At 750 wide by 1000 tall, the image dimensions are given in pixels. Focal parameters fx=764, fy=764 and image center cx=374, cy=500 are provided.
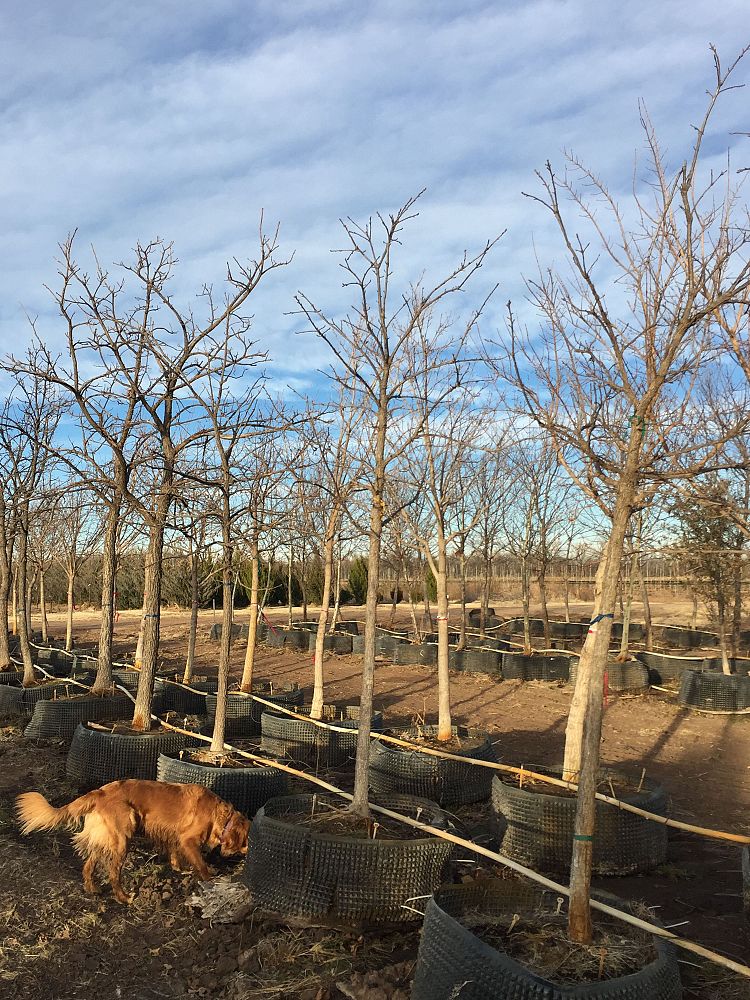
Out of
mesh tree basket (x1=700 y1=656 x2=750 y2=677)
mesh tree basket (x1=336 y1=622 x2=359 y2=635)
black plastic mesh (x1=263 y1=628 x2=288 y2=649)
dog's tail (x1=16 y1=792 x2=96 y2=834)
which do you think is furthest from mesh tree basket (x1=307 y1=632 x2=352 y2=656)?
dog's tail (x1=16 y1=792 x2=96 y2=834)

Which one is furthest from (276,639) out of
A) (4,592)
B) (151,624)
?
(151,624)

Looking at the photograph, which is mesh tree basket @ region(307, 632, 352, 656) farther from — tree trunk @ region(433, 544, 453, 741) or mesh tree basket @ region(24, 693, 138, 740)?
tree trunk @ region(433, 544, 453, 741)

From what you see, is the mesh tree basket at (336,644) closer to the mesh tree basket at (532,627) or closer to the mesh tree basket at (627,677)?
the mesh tree basket at (532,627)

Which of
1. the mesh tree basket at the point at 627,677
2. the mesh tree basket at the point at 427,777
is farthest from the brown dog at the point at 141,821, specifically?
the mesh tree basket at the point at 627,677

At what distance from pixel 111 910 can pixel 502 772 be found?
356cm

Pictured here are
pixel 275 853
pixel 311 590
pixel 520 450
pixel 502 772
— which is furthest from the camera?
pixel 311 590

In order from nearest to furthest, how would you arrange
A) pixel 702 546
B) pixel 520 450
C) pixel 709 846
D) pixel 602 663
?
pixel 602 663, pixel 709 846, pixel 702 546, pixel 520 450

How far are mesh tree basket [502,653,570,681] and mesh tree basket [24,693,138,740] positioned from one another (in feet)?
28.0

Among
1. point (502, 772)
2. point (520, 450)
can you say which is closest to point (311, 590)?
point (520, 450)

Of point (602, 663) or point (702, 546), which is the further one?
point (702, 546)

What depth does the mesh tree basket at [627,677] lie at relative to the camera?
13.6m

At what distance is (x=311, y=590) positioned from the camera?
37.5 metres

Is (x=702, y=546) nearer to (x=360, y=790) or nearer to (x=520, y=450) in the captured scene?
(x=520, y=450)

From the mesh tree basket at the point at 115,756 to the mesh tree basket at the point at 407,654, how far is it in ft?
36.4
